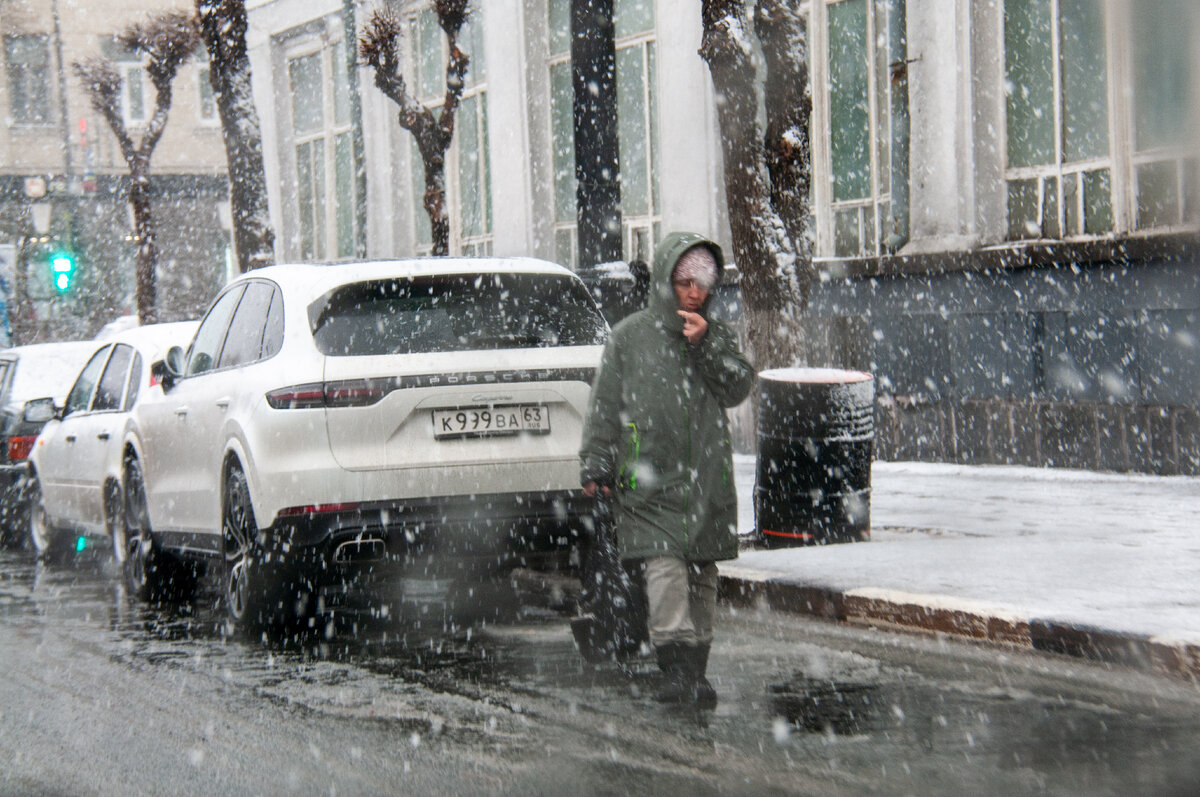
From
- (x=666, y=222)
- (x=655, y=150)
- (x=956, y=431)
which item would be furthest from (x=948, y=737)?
(x=655, y=150)

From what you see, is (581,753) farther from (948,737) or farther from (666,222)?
(666,222)

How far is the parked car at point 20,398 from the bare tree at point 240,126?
5425mm

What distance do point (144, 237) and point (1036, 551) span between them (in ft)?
81.0

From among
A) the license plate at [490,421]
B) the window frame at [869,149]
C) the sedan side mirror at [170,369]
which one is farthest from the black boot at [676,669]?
the window frame at [869,149]

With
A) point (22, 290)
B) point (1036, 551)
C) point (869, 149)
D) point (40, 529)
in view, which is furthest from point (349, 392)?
point (22, 290)

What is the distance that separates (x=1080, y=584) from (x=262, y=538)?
147 inches

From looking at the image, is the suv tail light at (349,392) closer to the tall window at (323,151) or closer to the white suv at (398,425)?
the white suv at (398,425)

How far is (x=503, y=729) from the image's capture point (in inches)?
200

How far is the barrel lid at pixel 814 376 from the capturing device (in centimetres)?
867

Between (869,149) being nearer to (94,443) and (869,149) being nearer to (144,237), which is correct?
(94,443)

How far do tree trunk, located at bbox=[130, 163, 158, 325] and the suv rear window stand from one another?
24.0 m

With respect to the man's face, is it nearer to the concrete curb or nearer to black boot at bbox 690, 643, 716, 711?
black boot at bbox 690, 643, 716, 711

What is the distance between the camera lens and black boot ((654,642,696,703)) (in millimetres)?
5324

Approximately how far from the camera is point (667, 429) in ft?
17.9
